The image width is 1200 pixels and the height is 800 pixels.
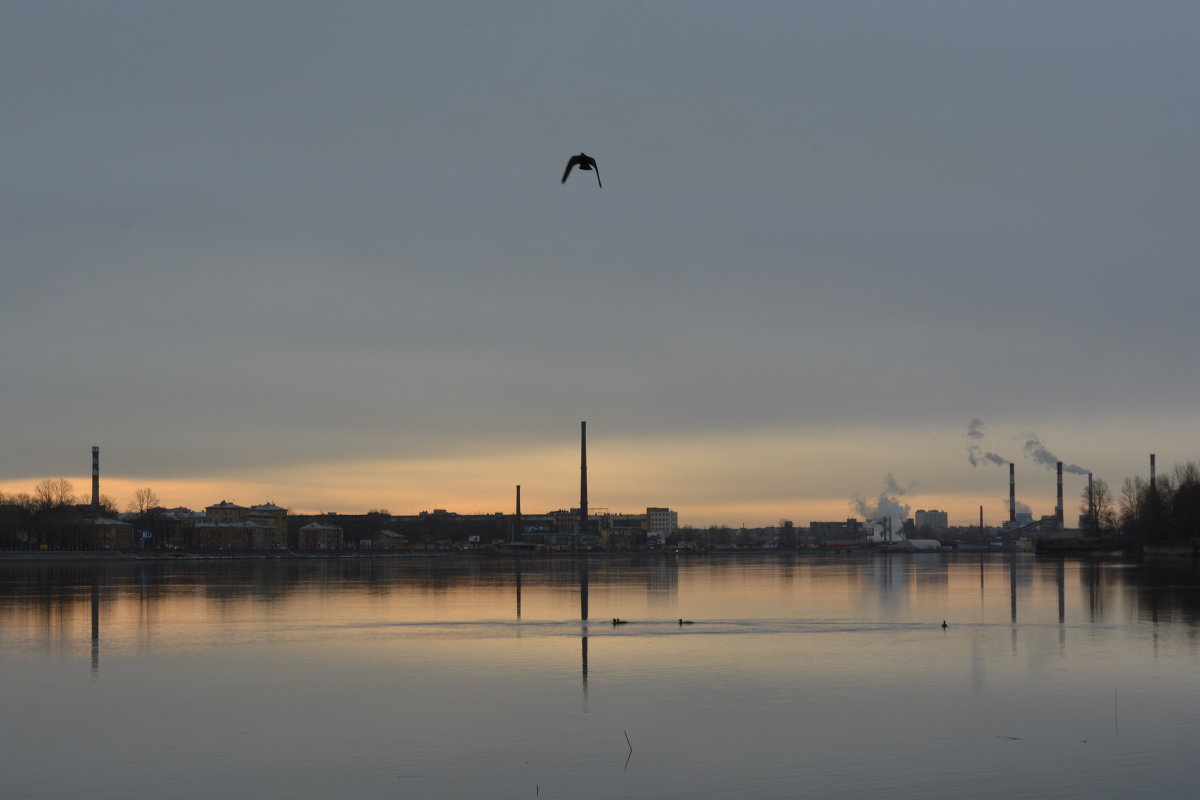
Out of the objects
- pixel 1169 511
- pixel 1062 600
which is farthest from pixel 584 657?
pixel 1169 511

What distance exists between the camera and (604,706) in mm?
27750

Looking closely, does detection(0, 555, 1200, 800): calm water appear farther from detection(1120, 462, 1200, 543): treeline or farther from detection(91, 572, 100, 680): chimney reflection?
detection(1120, 462, 1200, 543): treeline

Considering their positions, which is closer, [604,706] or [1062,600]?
[604,706]

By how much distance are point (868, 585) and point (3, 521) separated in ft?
508

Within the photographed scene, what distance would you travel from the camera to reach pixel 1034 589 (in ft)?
262

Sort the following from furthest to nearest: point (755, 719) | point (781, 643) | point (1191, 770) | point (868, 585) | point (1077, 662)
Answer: point (868, 585) < point (781, 643) < point (1077, 662) < point (755, 719) < point (1191, 770)

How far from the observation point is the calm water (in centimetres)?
2031

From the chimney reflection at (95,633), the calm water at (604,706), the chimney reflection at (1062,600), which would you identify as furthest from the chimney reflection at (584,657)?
the chimney reflection at (1062,600)

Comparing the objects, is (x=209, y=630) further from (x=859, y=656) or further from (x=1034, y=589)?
(x=1034, y=589)

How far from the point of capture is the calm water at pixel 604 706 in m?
20.3

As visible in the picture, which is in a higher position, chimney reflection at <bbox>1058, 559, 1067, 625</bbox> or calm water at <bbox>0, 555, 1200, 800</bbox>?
calm water at <bbox>0, 555, 1200, 800</bbox>

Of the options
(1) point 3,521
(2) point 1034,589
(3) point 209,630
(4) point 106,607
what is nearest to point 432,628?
(3) point 209,630

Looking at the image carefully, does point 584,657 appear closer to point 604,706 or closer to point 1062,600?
point 604,706

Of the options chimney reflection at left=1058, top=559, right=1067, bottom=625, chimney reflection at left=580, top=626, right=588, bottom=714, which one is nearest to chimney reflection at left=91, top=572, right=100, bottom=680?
chimney reflection at left=580, top=626, right=588, bottom=714
